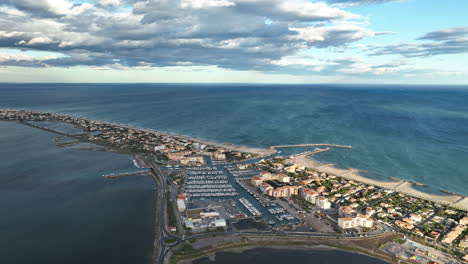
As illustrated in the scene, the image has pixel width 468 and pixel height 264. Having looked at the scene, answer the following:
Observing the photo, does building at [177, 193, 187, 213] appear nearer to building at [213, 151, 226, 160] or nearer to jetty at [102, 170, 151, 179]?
jetty at [102, 170, 151, 179]

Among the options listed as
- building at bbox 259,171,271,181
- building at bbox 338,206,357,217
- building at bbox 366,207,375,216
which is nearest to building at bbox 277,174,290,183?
building at bbox 259,171,271,181

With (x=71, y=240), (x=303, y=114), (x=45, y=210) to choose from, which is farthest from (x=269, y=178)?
(x=303, y=114)

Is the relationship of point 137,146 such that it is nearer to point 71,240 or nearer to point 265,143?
point 265,143

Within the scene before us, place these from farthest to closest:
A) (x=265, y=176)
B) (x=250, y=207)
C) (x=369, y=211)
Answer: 1. (x=265, y=176)
2. (x=250, y=207)
3. (x=369, y=211)

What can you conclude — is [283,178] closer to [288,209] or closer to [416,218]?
[288,209]

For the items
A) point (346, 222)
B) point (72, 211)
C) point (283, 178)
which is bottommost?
point (72, 211)

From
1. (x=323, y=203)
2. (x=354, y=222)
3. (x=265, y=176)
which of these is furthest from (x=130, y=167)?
(x=354, y=222)
